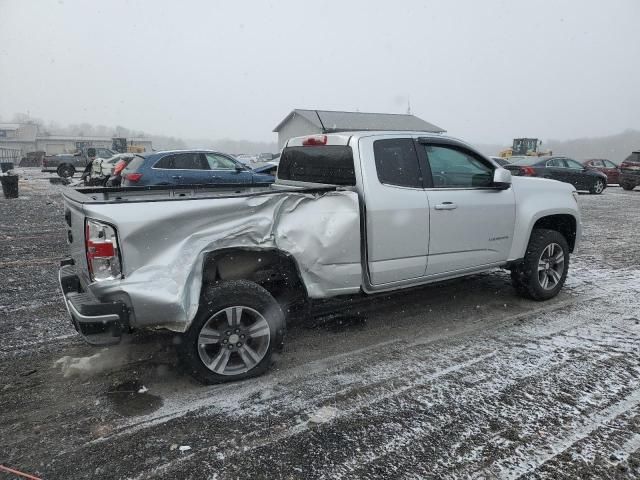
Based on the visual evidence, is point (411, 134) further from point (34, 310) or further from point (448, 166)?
point (34, 310)

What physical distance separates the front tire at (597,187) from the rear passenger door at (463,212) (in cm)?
1677

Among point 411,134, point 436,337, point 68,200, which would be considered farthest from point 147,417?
point 411,134

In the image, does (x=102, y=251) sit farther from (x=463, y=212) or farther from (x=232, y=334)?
(x=463, y=212)

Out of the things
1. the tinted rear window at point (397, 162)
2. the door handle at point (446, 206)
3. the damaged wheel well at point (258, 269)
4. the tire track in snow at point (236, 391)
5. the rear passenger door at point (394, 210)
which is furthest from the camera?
the door handle at point (446, 206)

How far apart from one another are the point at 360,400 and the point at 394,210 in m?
1.62

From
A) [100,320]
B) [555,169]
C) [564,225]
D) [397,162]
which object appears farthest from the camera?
[555,169]

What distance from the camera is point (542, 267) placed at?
17.2ft

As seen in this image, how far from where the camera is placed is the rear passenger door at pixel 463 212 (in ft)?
14.4

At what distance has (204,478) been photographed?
2.43 m

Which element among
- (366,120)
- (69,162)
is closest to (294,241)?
(69,162)

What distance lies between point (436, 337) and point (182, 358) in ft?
7.35

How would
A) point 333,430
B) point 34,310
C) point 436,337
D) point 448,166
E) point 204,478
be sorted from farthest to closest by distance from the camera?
point 34,310
point 448,166
point 436,337
point 333,430
point 204,478

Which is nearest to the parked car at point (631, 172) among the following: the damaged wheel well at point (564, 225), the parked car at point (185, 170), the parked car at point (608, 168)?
the parked car at point (608, 168)

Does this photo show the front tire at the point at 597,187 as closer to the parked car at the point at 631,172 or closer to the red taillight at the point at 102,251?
the parked car at the point at 631,172
